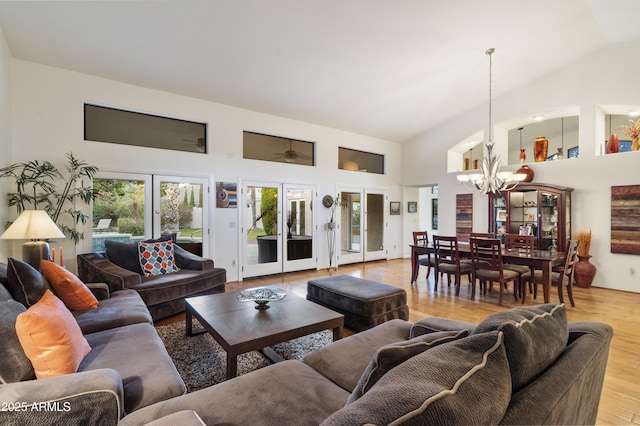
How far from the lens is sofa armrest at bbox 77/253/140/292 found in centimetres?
324

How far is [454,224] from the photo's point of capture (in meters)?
7.14

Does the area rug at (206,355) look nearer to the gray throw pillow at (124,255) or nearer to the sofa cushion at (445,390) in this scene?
the gray throw pillow at (124,255)

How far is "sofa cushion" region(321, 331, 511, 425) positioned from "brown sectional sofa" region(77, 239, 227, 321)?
11.0 ft

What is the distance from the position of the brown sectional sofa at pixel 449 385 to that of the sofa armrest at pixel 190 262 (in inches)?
114

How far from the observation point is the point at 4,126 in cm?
350

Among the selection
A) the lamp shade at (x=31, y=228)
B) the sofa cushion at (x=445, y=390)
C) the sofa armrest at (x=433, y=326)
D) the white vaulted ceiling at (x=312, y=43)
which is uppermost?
the white vaulted ceiling at (x=312, y=43)

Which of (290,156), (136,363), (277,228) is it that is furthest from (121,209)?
(136,363)

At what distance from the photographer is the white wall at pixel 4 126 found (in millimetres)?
3383

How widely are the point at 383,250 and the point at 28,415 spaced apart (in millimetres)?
7442

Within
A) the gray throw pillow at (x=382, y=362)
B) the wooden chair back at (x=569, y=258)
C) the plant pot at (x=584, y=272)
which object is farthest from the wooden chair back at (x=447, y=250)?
the gray throw pillow at (x=382, y=362)

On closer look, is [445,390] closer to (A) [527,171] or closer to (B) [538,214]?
(B) [538,214]

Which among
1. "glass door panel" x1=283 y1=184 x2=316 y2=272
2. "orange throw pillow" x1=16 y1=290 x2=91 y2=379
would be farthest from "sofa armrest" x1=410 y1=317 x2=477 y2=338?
"glass door panel" x1=283 y1=184 x2=316 y2=272

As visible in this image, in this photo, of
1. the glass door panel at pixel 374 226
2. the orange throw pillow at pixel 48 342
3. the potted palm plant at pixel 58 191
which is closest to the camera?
the orange throw pillow at pixel 48 342

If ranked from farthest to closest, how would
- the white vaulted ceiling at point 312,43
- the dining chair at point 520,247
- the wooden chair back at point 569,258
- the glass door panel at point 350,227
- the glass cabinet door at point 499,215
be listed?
the glass door panel at point 350,227 < the glass cabinet door at point 499,215 < the dining chair at point 520,247 < the wooden chair back at point 569,258 < the white vaulted ceiling at point 312,43
